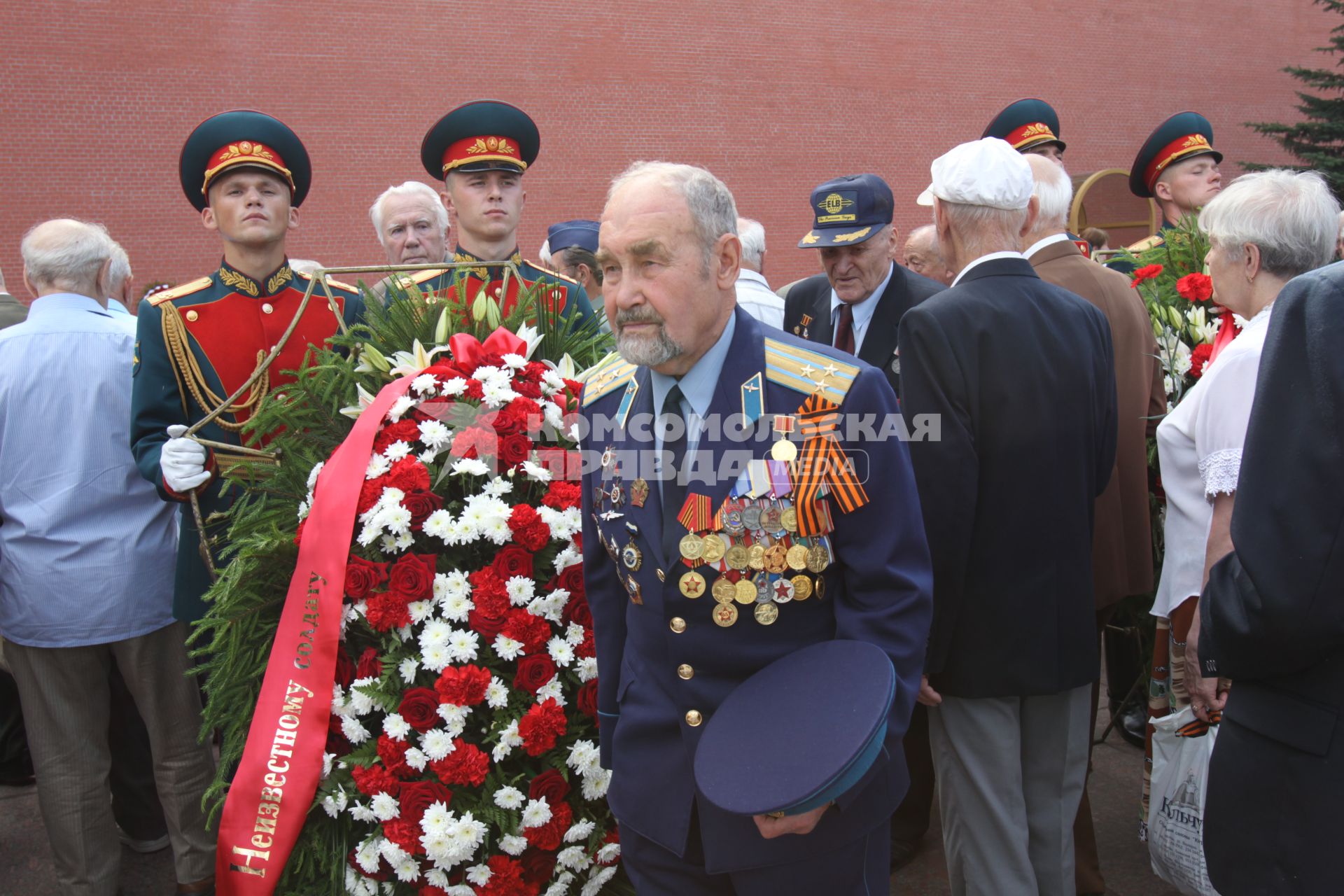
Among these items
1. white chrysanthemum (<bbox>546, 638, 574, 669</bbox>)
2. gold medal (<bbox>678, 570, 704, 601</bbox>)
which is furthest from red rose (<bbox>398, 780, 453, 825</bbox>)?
gold medal (<bbox>678, 570, 704, 601</bbox>)

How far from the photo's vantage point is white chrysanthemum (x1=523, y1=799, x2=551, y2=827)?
223 cm

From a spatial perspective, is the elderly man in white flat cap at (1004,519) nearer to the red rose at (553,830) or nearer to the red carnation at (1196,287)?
the red rose at (553,830)

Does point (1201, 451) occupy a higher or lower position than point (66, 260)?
lower

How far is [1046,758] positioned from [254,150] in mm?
2816

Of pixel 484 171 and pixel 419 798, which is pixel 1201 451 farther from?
pixel 484 171

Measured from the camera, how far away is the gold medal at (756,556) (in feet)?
5.90

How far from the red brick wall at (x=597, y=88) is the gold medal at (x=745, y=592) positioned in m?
15.8

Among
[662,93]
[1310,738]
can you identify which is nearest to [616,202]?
[1310,738]

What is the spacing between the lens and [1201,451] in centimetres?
243

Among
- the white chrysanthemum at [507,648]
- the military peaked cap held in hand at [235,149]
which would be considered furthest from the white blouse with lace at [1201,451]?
the military peaked cap held in hand at [235,149]

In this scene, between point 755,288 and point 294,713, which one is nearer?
point 294,713

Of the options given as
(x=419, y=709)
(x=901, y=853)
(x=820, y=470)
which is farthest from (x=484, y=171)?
(x=901, y=853)

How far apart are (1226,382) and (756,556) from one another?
1324 mm

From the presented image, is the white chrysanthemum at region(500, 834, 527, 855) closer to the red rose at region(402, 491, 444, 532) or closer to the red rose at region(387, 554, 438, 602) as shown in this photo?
the red rose at region(387, 554, 438, 602)
